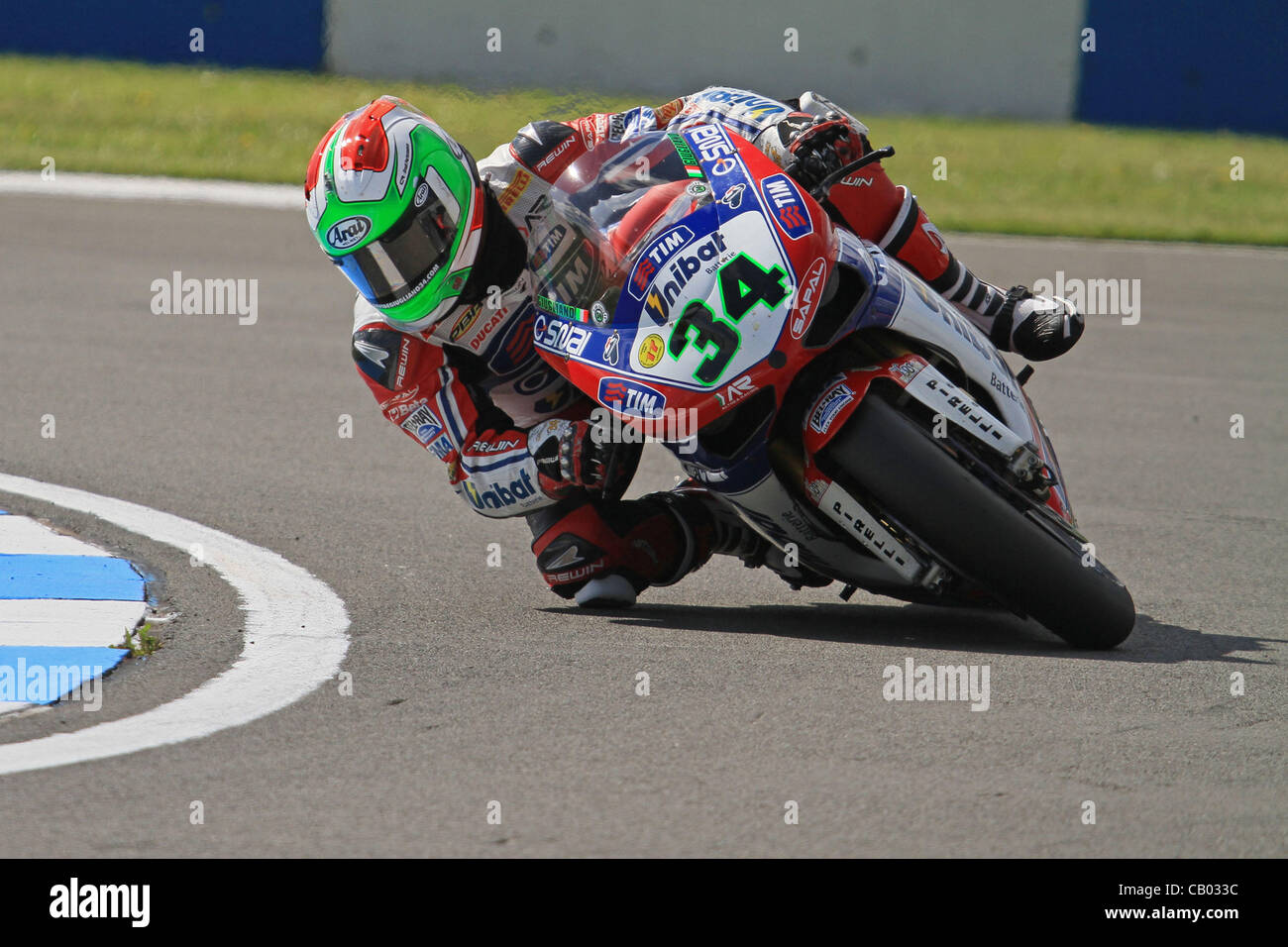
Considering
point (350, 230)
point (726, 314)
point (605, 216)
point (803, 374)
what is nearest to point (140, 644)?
point (350, 230)

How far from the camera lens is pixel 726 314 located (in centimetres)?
473

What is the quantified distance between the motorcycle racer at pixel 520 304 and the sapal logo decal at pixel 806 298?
2.08 ft

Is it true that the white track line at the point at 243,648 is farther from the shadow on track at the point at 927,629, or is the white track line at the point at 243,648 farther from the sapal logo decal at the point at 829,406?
the sapal logo decal at the point at 829,406

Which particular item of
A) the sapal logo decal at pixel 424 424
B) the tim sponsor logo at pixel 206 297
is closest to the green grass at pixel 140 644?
the sapal logo decal at pixel 424 424

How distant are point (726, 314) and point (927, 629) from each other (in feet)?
4.67

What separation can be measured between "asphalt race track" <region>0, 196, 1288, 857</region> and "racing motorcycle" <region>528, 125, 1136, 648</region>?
0.33 metres

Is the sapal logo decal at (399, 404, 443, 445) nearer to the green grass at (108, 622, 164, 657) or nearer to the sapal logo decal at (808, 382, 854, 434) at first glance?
the green grass at (108, 622, 164, 657)

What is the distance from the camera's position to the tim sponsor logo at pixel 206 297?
11.3m

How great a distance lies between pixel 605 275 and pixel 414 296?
61 cm

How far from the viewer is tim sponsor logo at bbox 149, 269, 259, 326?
1131cm

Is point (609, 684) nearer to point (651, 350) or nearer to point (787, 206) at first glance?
point (651, 350)

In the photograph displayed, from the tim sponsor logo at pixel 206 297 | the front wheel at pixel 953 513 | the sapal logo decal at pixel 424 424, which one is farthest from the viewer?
the tim sponsor logo at pixel 206 297

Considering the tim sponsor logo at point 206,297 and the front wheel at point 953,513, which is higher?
the tim sponsor logo at point 206,297
